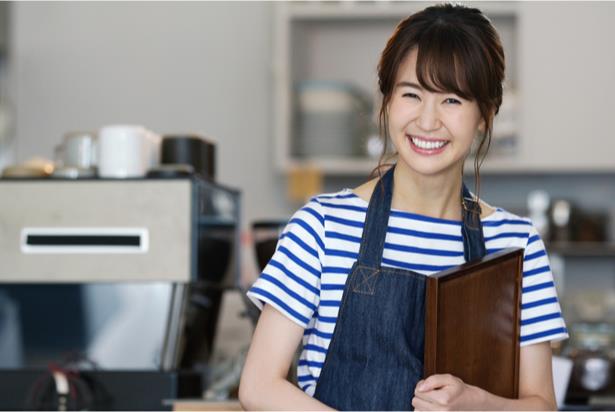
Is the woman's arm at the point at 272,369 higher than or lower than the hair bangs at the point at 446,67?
lower

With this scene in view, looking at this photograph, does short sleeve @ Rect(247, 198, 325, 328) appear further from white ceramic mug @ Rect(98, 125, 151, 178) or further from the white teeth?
white ceramic mug @ Rect(98, 125, 151, 178)

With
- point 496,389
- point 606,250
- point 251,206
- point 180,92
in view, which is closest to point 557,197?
point 606,250

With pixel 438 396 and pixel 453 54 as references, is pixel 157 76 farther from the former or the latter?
pixel 438 396

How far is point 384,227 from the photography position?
4.08 feet

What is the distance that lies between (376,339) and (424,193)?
21cm

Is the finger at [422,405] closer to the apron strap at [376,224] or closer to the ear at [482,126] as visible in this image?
the apron strap at [376,224]

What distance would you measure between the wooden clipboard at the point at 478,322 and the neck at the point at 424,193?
0.13 metres

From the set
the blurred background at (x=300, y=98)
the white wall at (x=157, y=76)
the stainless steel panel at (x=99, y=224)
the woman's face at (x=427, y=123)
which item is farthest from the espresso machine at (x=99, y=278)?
the white wall at (x=157, y=76)

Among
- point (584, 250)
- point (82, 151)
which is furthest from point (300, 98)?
point (82, 151)

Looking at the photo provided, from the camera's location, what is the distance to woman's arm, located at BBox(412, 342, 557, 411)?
3.65ft

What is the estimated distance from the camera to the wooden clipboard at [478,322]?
1092mm

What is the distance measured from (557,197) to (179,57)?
155 centimetres

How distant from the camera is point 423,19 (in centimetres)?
122

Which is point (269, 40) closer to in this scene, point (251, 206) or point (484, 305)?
point (251, 206)
